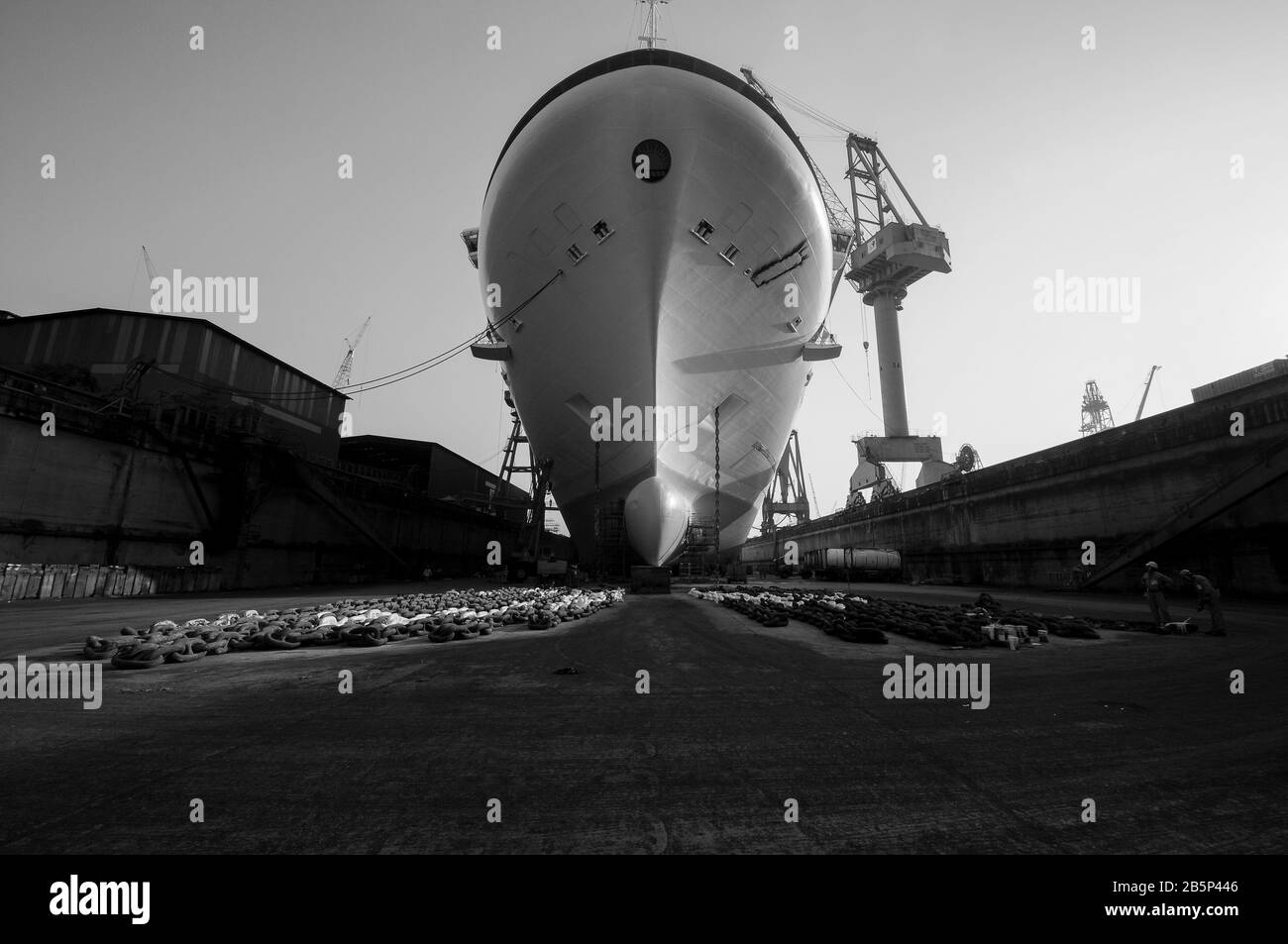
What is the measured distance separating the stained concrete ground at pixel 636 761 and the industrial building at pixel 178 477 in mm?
13176

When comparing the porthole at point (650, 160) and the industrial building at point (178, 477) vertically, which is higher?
the porthole at point (650, 160)

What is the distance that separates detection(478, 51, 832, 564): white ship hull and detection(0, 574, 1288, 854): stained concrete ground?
35.2 feet

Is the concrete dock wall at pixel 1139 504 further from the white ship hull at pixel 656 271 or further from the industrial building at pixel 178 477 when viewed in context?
the industrial building at pixel 178 477

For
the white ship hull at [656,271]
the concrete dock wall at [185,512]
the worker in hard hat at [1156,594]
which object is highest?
the white ship hull at [656,271]

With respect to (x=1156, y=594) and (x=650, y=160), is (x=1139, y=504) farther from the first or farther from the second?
(x=650, y=160)

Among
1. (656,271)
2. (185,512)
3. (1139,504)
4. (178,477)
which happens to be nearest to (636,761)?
(656,271)

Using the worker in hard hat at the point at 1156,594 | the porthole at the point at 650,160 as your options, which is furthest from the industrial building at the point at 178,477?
the worker in hard hat at the point at 1156,594

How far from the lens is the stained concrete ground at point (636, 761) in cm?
153

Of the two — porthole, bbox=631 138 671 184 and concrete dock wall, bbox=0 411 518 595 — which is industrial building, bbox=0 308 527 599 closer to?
concrete dock wall, bbox=0 411 518 595

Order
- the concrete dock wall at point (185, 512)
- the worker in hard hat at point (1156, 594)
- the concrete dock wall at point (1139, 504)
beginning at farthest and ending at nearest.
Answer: the concrete dock wall at point (185, 512), the concrete dock wall at point (1139, 504), the worker in hard hat at point (1156, 594)

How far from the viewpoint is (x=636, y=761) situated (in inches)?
83.7

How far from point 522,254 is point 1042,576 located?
18.7 m

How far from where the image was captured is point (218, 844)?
1.43 meters

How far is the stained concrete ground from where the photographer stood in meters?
1.53
